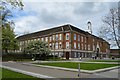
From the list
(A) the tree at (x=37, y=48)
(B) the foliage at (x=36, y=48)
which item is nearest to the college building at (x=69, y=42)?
(A) the tree at (x=37, y=48)

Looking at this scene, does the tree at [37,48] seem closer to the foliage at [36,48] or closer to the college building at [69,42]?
the foliage at [36,48]

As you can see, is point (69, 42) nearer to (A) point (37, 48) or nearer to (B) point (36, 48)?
(A) point (37, 48)

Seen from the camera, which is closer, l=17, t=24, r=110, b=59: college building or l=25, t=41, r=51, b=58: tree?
l=25, t=41, r=51, b=58: tree

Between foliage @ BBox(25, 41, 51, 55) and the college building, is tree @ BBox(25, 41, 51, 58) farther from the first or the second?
the college building

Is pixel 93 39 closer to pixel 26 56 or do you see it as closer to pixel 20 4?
pixel 26 56

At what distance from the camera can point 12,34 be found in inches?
2120

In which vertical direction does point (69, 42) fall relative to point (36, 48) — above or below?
above

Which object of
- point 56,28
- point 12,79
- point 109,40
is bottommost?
point 12,79

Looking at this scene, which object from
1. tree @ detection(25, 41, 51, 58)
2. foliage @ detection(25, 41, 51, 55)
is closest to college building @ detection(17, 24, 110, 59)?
tree @ detection(25, 41, 51, 58)

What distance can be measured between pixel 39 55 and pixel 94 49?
1539 inches

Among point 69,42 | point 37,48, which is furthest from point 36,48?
point 69,42

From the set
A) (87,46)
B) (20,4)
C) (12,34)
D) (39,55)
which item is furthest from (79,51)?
(20,4)

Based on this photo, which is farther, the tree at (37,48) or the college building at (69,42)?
the college building at (69,42)

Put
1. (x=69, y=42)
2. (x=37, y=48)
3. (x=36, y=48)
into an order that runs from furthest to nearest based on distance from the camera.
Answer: (x=69, y=42) → (x=37, y=48) → (x=36, y=48)
